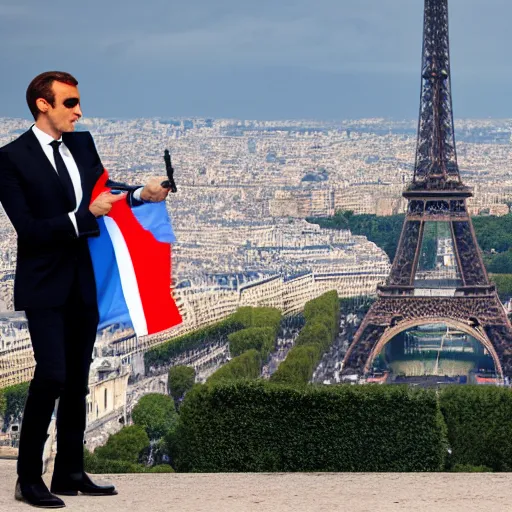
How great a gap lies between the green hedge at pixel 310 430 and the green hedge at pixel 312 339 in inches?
Result: 380

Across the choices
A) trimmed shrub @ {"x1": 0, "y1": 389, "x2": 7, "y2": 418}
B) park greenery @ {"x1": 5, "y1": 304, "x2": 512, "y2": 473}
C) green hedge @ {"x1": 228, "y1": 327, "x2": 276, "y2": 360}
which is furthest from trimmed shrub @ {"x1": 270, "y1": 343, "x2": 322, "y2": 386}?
park greenery @ {"x1": 5, "y1": 304, "x2": 512, "y2": 473}

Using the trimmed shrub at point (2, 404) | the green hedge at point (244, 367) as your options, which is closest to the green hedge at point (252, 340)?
the green hedge at point (244, 367)

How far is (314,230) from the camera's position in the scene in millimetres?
38969

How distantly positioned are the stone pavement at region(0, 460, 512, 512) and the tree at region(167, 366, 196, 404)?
50.7ft

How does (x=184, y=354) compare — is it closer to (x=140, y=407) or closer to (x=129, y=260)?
(x=140, y=407)

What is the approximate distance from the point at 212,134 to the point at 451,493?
34.5m

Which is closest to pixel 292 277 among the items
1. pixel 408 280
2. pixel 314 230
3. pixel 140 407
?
pixel 314 230

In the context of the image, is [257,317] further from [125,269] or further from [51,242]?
[51,242]

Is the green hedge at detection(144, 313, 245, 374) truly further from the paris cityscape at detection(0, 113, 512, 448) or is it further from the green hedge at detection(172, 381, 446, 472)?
the green hedge at detection(172, 381, 446, 472)

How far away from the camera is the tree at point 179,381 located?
64.3ft

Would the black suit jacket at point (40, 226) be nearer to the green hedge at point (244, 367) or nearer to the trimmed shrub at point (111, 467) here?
the trimmed shrub at point (111, 467)

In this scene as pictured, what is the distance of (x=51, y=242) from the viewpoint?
3.37 m

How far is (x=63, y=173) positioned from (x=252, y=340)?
2033 centimetres

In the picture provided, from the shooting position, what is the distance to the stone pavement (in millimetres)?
3438
